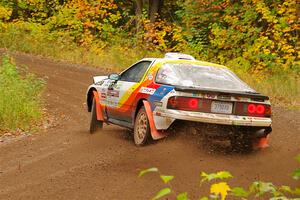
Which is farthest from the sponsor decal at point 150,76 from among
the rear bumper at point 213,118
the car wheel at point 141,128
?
the rear bumper at point 213,118

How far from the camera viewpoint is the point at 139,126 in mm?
9281

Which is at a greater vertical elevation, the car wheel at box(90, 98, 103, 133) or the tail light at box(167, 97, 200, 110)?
the tail light at box(167, 97, 200, 110)

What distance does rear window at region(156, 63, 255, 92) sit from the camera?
29.4 feet

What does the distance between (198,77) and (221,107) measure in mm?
916

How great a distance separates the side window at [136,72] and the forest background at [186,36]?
6718 millimetres

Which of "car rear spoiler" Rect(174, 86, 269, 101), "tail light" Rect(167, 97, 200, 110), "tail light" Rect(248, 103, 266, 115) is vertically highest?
"car rear spoiler" Rect(174, 86, 269, 101)

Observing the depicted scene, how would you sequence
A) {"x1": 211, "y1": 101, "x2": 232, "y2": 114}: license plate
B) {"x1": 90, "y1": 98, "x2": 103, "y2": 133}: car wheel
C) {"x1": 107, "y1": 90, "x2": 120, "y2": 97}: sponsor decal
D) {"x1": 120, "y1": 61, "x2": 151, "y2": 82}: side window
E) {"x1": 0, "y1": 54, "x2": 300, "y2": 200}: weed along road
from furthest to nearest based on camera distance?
{"x1": 90, "y1": 98, "x2": 103, "y2": 133}: car wheel
{"x1": 107, "y1": 90, "x2": 120, "y2": 97}: sponsor decal
{"x1": 120, "y1": 61, "x2": 151, "y2": 82}: side window
{"x1": 211, "y1": 101, "x2": 232, "y2": 114}: license plate
{"x1": 0, "y1": 54, "x2": 300, "y2": 200}: weed along road

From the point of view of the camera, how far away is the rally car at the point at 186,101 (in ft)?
27.3

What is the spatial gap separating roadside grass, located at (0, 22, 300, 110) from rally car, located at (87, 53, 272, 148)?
8121mm

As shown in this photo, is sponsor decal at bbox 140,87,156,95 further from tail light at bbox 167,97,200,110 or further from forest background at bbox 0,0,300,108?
Answer: forest background at bbox 0,0,300,108

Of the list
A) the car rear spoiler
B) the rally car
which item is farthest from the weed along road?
the car rear spoiler

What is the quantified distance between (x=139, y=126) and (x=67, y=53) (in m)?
18.7

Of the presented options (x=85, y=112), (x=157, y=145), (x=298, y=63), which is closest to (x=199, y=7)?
(x=298, y=63)

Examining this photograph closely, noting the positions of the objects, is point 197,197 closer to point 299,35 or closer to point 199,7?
point 299,35
